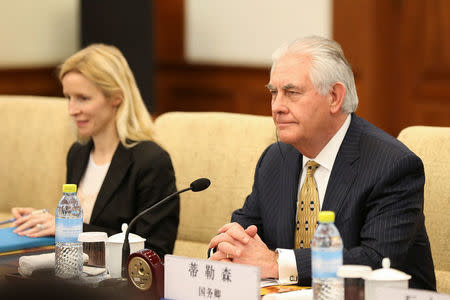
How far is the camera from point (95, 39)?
6.31m

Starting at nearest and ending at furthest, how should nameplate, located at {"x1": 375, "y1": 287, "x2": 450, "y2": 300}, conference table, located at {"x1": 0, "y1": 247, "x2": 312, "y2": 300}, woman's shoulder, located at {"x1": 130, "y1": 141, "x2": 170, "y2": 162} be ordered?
nameplate, located at {"x1": 375, "y1": 287, "x2": 450, "y2": 300}
conference table, located at {"x1": 0, "y1": 247, "x2": 312, "y2": 300}
woman's shoulder, located at {"x1": 130, "y1": 141, "x2": 170, "y2": 162}

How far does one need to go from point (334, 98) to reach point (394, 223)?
443 millimetres

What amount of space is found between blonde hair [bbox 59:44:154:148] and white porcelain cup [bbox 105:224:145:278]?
3.46 feet

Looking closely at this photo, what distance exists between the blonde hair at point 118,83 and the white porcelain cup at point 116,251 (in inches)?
41.6

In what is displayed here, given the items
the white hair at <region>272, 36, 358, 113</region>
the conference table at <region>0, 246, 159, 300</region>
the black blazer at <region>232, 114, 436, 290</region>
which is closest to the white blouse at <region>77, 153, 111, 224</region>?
the conference table at <region>0, 246, 159, 300</region>

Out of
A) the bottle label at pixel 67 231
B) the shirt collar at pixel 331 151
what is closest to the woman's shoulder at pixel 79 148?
the bottle label at pixel 67 231

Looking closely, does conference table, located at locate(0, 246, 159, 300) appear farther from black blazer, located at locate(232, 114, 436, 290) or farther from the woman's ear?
the woman's ear

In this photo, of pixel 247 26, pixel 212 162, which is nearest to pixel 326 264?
pixel 212 162

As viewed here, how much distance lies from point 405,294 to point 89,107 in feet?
6.61

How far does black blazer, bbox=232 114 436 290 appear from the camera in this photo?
2.20 m

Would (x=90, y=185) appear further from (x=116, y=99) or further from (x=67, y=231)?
(x=67, y=231)

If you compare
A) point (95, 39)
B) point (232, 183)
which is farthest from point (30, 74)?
point (232, 183)

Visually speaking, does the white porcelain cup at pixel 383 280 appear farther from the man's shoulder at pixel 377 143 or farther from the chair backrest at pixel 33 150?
the chair backrest at pixel 33 150

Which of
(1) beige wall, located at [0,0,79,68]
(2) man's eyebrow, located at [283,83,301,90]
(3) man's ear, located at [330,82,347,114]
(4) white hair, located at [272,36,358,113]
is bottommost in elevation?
(3) man's ear, located at [330,82,347,114]
